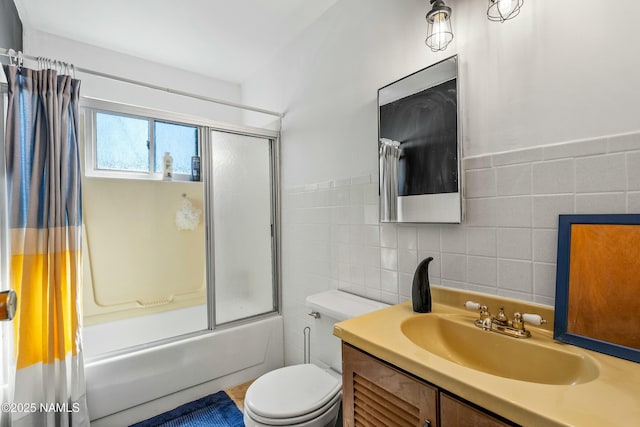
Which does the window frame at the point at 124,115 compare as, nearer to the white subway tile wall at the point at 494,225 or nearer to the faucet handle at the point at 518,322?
the white subway tile wall at the point at 494,225

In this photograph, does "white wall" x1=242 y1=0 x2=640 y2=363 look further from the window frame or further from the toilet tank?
the window frame

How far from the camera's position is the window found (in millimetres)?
1938

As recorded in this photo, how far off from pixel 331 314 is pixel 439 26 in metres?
1.31

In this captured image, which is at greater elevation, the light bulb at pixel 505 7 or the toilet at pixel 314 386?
the light bulb at pixel 505 7

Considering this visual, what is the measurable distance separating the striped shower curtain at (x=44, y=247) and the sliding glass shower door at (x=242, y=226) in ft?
2.54

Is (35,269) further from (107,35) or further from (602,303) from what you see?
(602,303)

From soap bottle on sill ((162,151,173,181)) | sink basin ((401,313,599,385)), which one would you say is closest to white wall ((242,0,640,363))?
sink basin ((401,313,599,385))

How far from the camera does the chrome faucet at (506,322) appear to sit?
0.92m

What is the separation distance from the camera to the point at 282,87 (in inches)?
90.2

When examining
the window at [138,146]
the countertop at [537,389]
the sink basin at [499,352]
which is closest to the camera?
the countertop at [537,389]

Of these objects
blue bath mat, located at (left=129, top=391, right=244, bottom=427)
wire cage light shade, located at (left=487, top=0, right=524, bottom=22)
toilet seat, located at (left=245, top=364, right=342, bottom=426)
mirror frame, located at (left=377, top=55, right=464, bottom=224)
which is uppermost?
wire cage light shade, located at (left=487, top=0, right=524, bottom=22)

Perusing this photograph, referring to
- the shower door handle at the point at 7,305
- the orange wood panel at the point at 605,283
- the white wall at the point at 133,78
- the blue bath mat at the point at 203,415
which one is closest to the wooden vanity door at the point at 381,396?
the orange wood panel at the point at 605,283

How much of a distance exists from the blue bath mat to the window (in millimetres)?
1483

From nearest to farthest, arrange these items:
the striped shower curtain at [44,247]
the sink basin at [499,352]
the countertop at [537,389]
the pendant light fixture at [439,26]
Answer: the countertop at [537,389] → the sink basin at [499,352] → the pendant light fixture at [439,26] → the striped shower curtain at [44,247]
